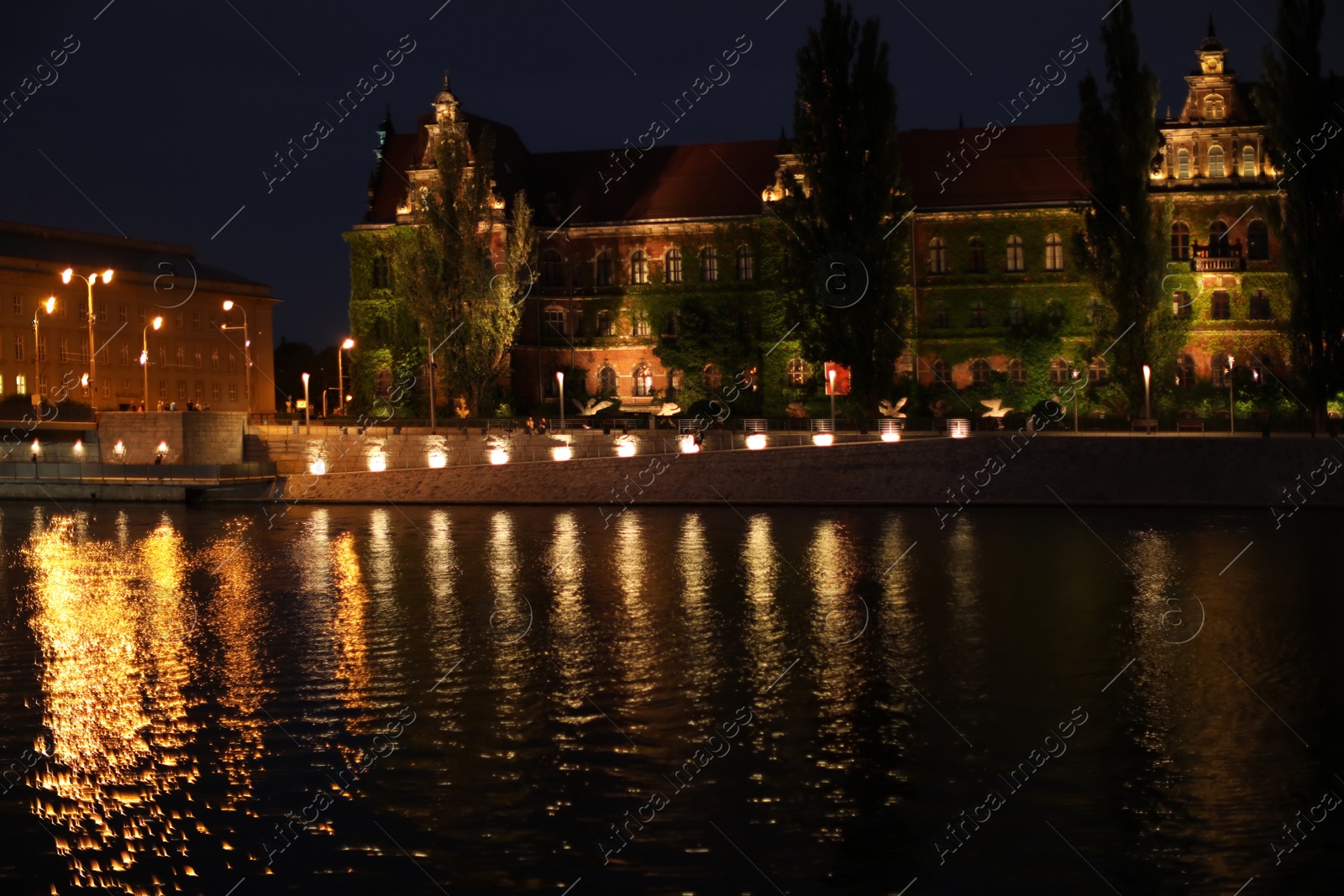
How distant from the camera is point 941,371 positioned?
69.3m

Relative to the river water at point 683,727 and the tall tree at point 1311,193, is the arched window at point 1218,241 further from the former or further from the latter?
the river water at point 683,727

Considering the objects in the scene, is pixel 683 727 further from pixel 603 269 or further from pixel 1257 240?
pixel 603 269

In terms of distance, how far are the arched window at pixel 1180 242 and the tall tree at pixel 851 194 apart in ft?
56.9

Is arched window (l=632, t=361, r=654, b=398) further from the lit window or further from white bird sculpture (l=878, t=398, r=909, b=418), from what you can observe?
white bird sculpture (l=878, t=398, r=909, b=418)

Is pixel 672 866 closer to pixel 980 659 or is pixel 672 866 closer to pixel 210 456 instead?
pixel 980 659

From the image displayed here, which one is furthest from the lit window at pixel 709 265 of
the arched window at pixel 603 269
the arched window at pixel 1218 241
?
the arched window at pixel 1218 241

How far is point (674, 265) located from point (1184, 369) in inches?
936

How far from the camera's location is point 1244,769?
14594 mm

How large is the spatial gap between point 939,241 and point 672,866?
6074 centimetres

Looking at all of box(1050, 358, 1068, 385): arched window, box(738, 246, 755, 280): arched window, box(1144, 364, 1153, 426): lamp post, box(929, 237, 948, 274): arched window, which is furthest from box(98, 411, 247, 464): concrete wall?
box(1050, 358, 1068, 385): arched window

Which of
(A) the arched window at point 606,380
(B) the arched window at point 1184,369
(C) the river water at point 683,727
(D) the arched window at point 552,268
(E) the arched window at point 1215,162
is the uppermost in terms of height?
(E) the arched window at point 1215,162

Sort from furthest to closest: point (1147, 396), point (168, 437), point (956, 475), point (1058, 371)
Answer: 1. point (1058, 371)
2. point (168, 437)
3. point (1147, 396)
4. point (956, 475)

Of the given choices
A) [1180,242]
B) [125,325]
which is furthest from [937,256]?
[125,325]

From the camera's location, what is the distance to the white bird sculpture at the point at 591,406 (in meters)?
66.3
